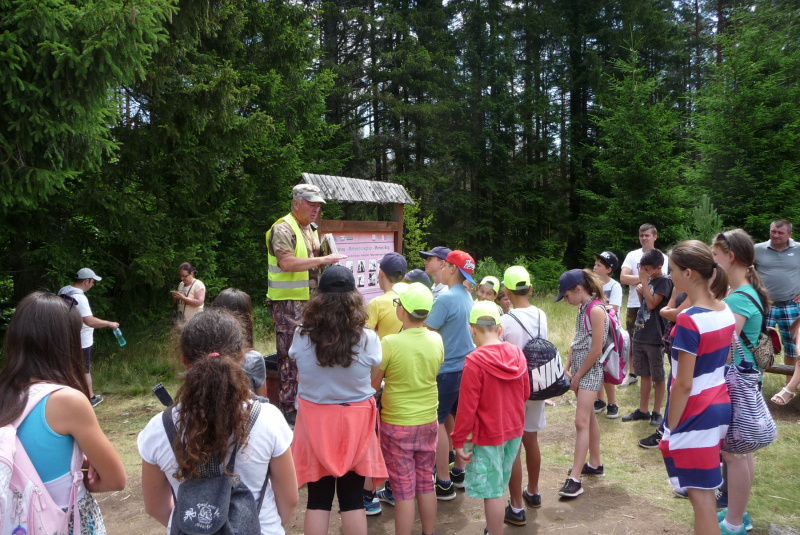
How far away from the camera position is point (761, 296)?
378cm

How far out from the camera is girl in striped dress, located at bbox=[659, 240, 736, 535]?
2773mm

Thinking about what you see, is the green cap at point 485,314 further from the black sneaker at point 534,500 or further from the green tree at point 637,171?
the green tree at point 637,171

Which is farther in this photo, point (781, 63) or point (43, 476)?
point (781, 63)

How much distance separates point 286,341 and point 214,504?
277 centimetres

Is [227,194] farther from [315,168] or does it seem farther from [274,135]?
[315,168]

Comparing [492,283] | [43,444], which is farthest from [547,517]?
[43,444]

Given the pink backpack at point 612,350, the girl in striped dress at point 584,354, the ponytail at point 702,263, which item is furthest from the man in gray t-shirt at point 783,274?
the ponytail at point 702,263

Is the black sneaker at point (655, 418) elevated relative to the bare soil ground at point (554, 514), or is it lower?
elevated

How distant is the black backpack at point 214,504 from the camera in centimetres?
169

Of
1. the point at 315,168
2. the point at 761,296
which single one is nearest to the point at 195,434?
the point at 761,296

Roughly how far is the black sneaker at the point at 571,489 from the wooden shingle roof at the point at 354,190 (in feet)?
13.6

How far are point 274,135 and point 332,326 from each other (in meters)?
11.2

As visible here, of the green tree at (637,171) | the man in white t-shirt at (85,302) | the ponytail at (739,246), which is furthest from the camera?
the green tree at (637,171)

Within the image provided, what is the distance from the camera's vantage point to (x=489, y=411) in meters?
3.21
